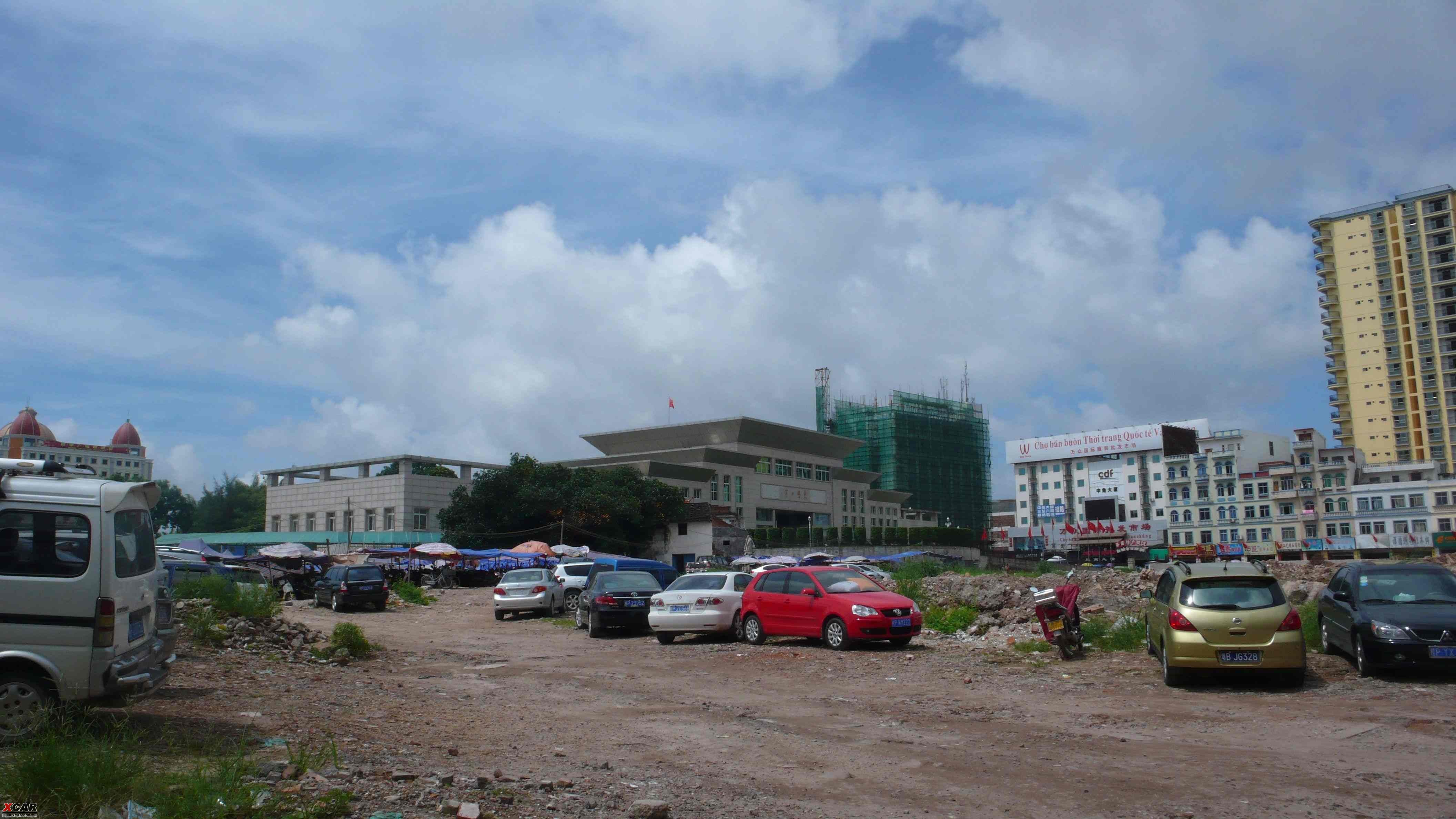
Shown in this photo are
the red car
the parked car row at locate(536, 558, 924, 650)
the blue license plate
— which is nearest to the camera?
the blue license plate

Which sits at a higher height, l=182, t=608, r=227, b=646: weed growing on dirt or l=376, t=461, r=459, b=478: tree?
l=376, t=461, r=459, b=478: tree

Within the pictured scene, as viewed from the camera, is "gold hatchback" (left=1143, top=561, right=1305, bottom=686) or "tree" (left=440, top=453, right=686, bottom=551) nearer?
"gold hatchback" (left=1143, top=561, right=1305, bottom=686)

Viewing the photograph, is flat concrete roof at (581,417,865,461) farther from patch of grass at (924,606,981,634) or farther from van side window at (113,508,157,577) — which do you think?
van side window at (113,508,157,577)

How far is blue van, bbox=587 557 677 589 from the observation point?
3025cm

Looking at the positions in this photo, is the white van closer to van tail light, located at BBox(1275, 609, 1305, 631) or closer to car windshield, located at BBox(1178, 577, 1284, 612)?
car windshield, located at BBox(1178, 577, 1284, 612)

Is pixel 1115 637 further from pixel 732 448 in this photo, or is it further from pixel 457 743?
pixel 732 448

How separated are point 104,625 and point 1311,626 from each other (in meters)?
15.9

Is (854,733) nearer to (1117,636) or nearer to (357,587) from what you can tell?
(1117,636)

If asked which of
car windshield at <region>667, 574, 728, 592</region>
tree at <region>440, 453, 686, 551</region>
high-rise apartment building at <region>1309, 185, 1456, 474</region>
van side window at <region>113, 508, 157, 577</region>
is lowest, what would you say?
car windshield at <region>667, 574, 728, 592</region>

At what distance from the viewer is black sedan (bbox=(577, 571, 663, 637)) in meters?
21.6

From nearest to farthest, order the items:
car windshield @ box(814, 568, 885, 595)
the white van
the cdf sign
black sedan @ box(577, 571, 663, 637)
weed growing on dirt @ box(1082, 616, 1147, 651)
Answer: the white van → weed growing on dirt @ box(1082, 616, 1147, 651) → car windshield @ box(814, 568, 885, 595) → black sedan @ box(577, 571, 663, 637) → the cdf sign

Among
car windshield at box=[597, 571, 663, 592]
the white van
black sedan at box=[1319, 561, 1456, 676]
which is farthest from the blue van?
the white van

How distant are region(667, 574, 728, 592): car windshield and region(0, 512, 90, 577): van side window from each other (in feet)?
42.3

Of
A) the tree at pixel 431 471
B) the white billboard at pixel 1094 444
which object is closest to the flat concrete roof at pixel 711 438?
the tree at pixel 431 471
